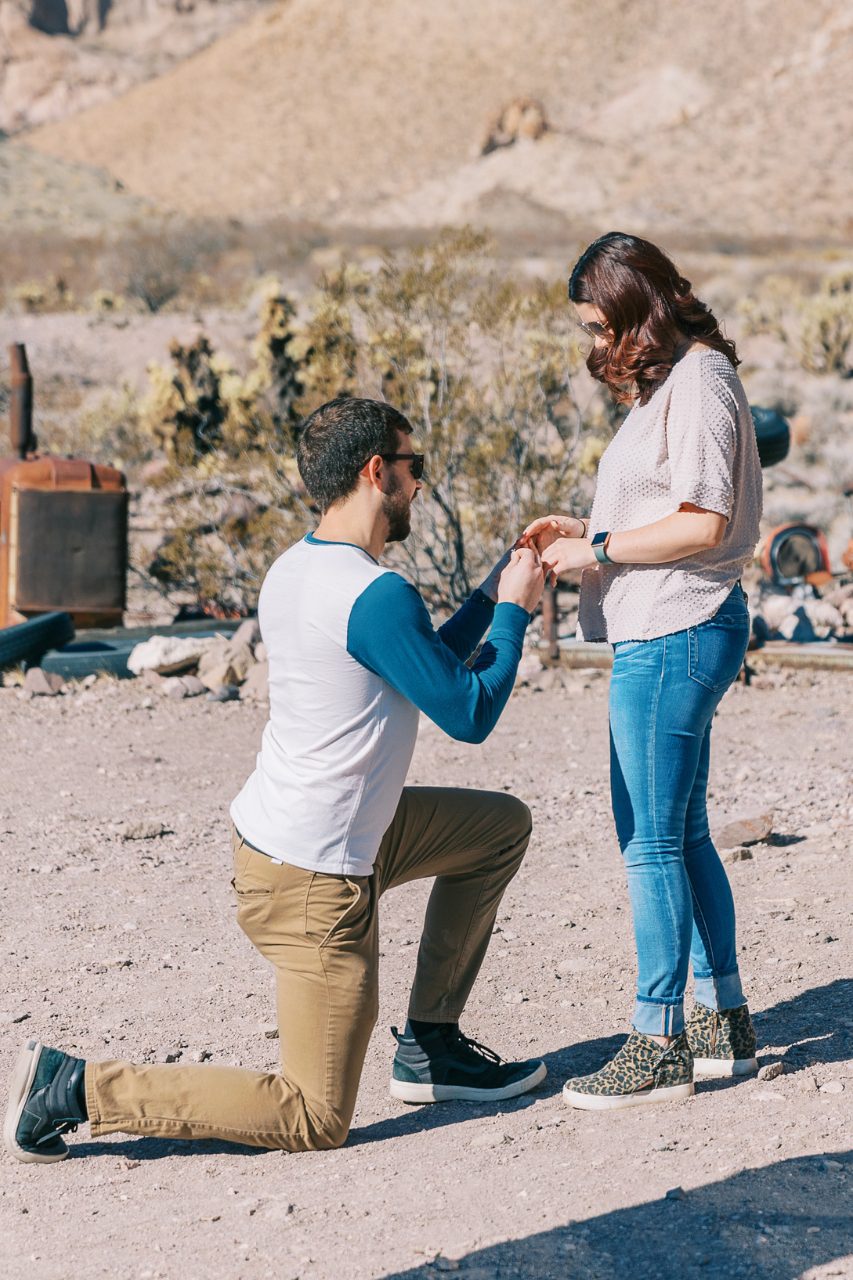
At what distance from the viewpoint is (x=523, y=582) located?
324 centimetres

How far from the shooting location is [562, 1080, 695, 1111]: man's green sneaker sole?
3.34 m

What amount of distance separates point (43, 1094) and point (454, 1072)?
924 mm

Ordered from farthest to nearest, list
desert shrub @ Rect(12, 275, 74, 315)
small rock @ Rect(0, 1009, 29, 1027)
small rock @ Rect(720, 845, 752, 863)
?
desert shrub @ Rect(12, 275, 74, 315), small rock @ Rect(720, 845, 752, 863), small rock @ Rect(0, 1009, 29, 1027)

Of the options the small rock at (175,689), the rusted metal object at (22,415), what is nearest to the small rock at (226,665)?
the small rock at (175,689)

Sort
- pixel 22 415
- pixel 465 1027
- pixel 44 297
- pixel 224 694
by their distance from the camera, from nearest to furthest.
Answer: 1. pixel 465 1027
2. pixel 224 694
3. pixel 22 415
4. pixel 44 297

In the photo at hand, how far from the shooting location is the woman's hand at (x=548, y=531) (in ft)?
11.1

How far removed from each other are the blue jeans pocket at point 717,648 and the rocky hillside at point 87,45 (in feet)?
240

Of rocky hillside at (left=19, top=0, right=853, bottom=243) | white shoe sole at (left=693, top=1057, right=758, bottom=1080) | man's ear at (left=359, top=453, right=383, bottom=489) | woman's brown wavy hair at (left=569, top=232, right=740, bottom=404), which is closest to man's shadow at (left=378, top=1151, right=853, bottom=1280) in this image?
white shoe sole at (left=693, top=1057, right=758, bottom=1080)

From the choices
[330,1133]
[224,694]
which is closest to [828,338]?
[224,694]

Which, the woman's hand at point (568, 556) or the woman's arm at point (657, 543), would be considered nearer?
the woman's arm at point (657, 543)

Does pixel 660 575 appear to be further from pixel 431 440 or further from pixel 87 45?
pixel 87 45

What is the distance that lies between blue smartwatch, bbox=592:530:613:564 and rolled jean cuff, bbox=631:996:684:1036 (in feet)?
3.15

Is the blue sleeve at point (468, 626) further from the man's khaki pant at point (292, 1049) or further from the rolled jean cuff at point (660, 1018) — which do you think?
the rolled jean cuff at point (660, 1018)

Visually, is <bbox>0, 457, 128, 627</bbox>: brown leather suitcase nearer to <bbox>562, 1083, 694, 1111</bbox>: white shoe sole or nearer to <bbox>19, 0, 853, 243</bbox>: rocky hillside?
<bbox>562, 1083, 694, 1111</bbox>: white shoe sole
